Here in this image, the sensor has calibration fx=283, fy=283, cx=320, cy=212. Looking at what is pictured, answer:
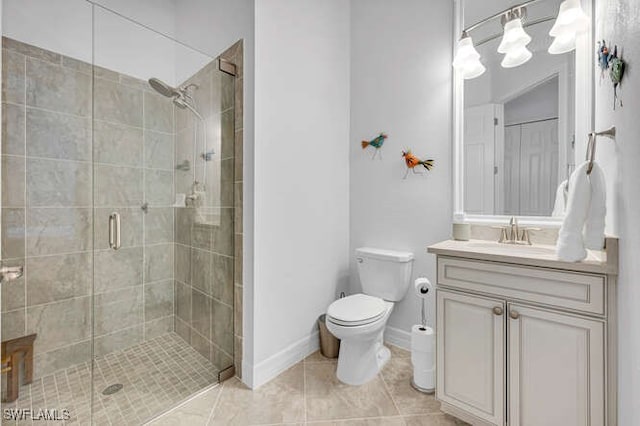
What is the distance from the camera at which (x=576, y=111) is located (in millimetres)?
1502

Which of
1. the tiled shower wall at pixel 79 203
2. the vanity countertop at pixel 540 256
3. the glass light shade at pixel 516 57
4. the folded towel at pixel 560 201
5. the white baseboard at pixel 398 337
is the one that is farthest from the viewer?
the white baseboard at pixel 398 337

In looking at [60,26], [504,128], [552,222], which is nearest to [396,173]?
[504,128]

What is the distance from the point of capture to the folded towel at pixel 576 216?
41.0 inches

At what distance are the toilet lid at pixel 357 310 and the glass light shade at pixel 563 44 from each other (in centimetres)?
175

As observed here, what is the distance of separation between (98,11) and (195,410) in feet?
7.37

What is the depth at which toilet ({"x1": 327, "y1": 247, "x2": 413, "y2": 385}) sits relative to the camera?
5.46ft

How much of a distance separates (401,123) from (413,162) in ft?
1.06

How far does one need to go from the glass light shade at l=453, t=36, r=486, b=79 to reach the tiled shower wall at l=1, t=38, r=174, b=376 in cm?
187

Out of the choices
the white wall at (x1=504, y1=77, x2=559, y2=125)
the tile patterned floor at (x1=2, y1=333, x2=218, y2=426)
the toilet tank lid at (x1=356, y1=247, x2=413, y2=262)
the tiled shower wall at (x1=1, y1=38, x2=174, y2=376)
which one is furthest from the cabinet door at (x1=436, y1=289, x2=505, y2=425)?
the tiled shower wall at (x1=1, y1=38, x2=174, y2=376)

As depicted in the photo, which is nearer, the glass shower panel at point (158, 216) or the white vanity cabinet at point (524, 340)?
the white vanity cabinet at point (524, 340)

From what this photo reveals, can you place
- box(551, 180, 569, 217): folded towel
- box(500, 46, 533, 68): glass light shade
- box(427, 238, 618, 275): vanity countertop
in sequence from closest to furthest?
1. box(427, 238, 618, 275): vanity countertop
2. box(551, 180, 569, 217): folded towel
3. box(500, 46, 533, 68): glass light shade

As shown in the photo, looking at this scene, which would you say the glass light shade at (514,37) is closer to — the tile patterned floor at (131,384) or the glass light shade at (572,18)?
the glass light shade at (572,18)

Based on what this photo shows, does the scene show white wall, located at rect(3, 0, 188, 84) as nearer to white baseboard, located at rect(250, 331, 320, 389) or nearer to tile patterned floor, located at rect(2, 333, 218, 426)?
tile patterned floor, located at rect(2, 333, 218, 426)
